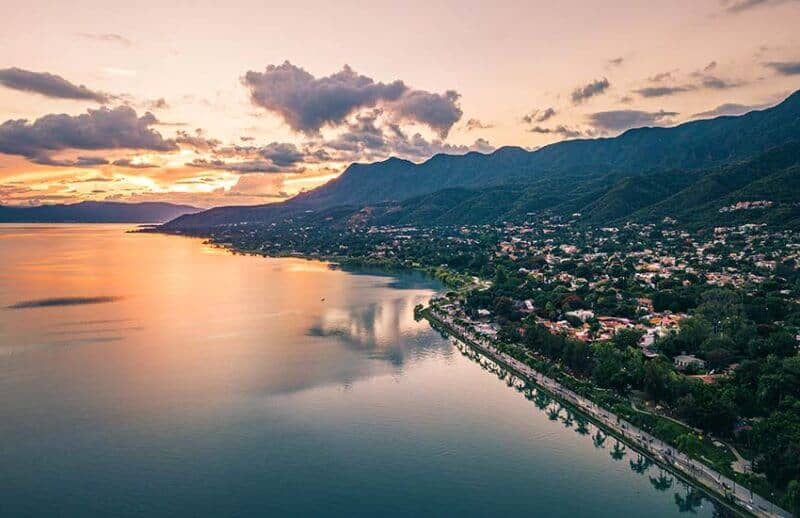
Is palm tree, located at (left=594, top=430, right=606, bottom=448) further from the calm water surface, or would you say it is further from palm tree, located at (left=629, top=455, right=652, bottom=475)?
palm tree, located at (left=629, top=455, right=652, bottom=475)

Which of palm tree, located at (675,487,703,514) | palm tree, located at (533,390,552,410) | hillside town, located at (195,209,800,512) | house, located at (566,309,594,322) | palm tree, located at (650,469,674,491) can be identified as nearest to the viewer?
palm tree, located at (675,487,703,514)

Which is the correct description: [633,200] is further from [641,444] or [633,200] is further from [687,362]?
[641,444]

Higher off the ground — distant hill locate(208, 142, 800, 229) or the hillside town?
distant hill locate(208, 142, 800, 229)

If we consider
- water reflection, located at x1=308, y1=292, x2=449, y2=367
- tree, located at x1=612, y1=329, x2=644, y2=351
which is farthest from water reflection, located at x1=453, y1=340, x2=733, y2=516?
tree, located at x1=612, y1=329, x2=644, y2=351

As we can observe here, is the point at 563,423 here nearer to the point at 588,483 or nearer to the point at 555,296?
the point at 588,483

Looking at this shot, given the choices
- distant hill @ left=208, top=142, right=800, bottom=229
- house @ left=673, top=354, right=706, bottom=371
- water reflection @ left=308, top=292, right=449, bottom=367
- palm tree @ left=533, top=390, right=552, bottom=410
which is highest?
distant hill @ left=208, top=142, right=800, bottom=229

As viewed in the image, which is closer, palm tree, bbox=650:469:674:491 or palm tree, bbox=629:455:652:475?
palm tree, bbox=650:469:674:491

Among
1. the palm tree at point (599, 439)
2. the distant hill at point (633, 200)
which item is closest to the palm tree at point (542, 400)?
the palm tree at point (599, 439)
